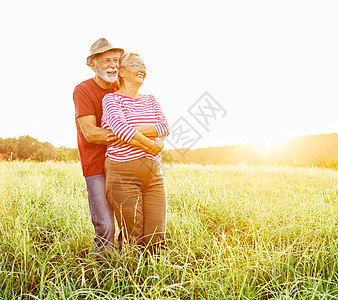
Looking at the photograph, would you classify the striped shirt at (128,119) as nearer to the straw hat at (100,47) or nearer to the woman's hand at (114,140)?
the woman's hand at (114,140)

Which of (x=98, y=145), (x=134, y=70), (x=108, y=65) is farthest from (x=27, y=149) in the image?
(x=134, y=70)

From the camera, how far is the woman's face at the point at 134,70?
2.48 m

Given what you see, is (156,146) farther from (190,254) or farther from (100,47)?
(190,254)

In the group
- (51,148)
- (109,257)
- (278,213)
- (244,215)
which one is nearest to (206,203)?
(244,215)

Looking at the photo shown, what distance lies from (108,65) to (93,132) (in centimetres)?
59

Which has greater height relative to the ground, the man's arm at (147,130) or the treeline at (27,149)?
the treeline at (27,149)

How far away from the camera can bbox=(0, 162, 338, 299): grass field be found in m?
2.27

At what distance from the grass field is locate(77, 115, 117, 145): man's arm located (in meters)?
0.93

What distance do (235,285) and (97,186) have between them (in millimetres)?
1336

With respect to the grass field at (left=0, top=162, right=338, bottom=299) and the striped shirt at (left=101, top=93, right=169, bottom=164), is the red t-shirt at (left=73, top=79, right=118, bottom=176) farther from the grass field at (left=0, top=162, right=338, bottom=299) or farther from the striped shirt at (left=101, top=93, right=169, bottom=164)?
the grass field at (left=0, top=162, right=338, bottom=299)

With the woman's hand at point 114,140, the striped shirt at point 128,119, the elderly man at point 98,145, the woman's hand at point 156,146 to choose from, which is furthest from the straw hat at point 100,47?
the woman's hand at point 156,146

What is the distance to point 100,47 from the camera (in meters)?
2.62

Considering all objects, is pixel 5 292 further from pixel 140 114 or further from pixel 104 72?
pixel 104 72

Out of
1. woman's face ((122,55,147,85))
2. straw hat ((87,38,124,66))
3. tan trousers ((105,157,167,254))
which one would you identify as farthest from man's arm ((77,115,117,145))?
straw hat ((87,38,124,66))
